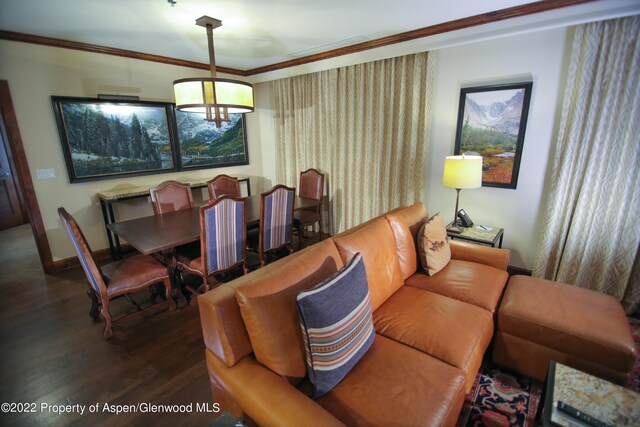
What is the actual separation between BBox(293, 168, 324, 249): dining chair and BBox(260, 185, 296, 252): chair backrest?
A: 67 centimetres

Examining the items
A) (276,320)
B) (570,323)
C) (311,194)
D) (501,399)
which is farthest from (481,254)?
(311,194)

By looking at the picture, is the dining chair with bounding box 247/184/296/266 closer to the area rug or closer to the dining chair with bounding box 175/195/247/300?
the dining chair with bounding box 175/195/247/300

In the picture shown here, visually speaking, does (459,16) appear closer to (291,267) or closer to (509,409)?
(291,267)

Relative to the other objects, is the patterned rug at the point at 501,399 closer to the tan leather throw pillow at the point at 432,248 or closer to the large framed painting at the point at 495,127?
the tan leather throw pillow at the point at 432,248

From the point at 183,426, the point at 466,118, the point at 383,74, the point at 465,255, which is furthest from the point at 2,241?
the point at 466,118

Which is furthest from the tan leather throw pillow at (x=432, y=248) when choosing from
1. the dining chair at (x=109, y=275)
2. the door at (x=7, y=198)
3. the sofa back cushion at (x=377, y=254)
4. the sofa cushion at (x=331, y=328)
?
the door at (x=7, y=198)

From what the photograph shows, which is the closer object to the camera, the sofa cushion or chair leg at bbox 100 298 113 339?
the sofa cushion

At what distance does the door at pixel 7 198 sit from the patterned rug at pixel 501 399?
7144 mm

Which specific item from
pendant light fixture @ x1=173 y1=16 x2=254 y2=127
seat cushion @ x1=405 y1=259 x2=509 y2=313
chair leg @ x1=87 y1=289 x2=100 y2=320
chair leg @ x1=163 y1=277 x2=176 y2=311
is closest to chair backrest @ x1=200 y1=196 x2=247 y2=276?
chair leg @ x1=163 y1=277 x2=176 y2=311

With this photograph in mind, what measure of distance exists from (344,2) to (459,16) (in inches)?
43.5

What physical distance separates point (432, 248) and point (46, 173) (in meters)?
4.07

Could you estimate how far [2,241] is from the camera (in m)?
4.35

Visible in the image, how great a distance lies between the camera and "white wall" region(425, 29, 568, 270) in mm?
2492

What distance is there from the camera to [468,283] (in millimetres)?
2031
